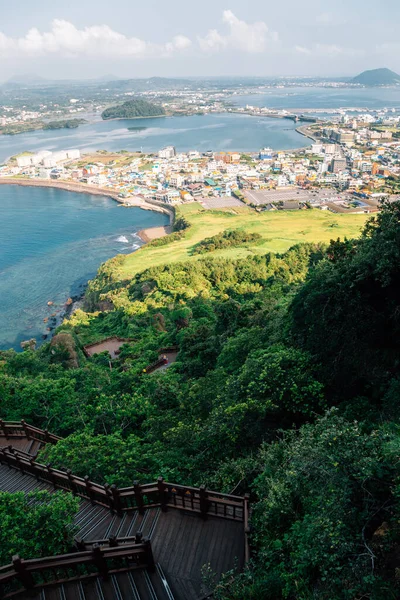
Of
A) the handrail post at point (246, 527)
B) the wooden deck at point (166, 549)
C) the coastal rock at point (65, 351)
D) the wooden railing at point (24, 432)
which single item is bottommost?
the coastal rock at point (65, 351)

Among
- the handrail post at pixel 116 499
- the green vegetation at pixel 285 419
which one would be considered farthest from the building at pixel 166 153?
the handrail post at pixel 116 499

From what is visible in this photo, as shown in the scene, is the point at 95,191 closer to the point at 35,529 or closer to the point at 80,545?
the point at 35,529

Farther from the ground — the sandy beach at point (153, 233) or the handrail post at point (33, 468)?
the handrail post at point (33, 468)

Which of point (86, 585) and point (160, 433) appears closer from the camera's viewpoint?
point (86, 585)

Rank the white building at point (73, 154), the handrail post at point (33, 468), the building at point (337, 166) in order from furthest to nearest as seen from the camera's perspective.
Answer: the white building at point (73, 154) → the building at point (337, 166) → the handrail post at point (33, 468)

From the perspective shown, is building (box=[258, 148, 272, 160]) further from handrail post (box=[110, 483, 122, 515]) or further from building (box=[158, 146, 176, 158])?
handrail post (box=[110, 483, 122, 515])

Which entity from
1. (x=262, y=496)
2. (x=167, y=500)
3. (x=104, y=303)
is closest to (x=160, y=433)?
(x=167, y=500)

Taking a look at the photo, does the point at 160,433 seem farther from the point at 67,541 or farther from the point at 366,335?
the point at 366,335

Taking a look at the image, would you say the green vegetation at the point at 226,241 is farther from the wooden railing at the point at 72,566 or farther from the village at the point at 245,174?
the wooden railing at the point at 72,566
